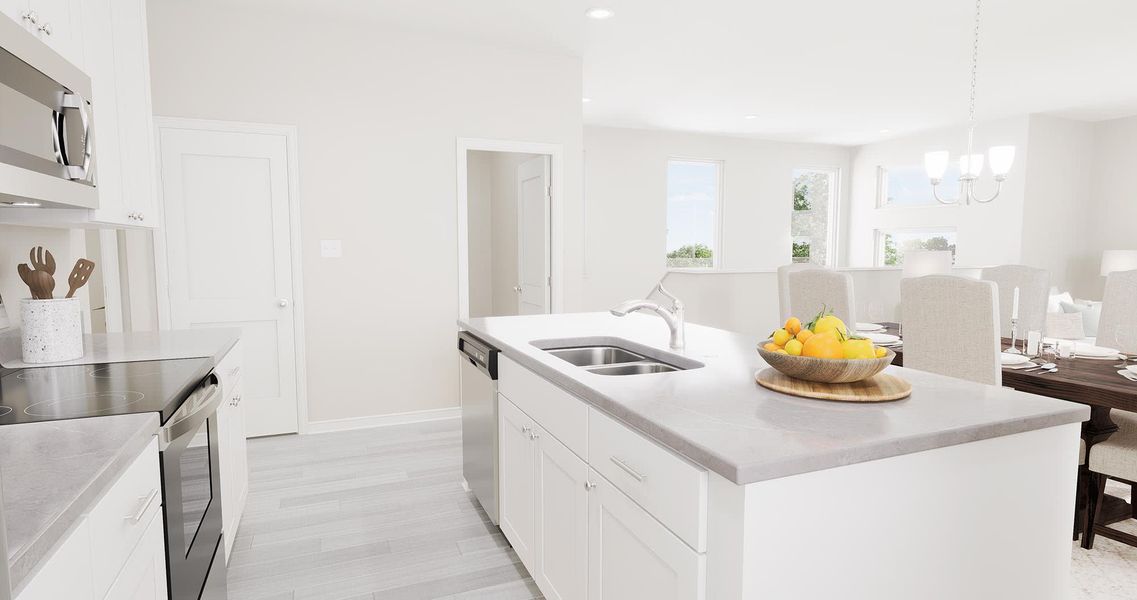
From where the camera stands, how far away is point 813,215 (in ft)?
28.2

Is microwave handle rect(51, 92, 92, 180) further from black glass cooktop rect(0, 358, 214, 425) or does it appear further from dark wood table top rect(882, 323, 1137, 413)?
dark wood table top rect(882, 323, 1137, 413)

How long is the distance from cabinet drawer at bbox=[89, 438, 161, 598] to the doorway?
9.64 ft

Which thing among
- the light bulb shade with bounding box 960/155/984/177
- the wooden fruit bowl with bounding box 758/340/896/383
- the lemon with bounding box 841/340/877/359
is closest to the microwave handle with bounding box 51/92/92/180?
the wooden fruit bowl with bounding box 758/340/896/383

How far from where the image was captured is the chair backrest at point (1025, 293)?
13.1 feet

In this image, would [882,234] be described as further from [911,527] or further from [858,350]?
[911,527]

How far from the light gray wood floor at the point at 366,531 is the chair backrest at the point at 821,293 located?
2194 millimetres

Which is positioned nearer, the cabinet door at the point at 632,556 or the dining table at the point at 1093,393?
the cabinet door at the point at 632,556

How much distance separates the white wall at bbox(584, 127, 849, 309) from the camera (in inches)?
289

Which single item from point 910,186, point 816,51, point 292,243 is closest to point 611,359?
point 292,243

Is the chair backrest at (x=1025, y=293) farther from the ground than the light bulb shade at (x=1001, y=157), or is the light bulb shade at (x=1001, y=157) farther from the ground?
the light bulb shade at (x=1001, y=157)

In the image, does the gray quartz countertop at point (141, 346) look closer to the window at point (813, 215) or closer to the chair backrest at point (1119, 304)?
the chair backrest at point (1119, 304)

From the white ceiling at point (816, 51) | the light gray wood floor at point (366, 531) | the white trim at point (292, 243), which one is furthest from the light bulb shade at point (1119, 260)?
the white trim at point (292, 243)

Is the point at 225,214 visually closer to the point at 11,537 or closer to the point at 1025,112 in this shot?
the point at 11,537

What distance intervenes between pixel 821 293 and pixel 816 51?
2.16 metres
